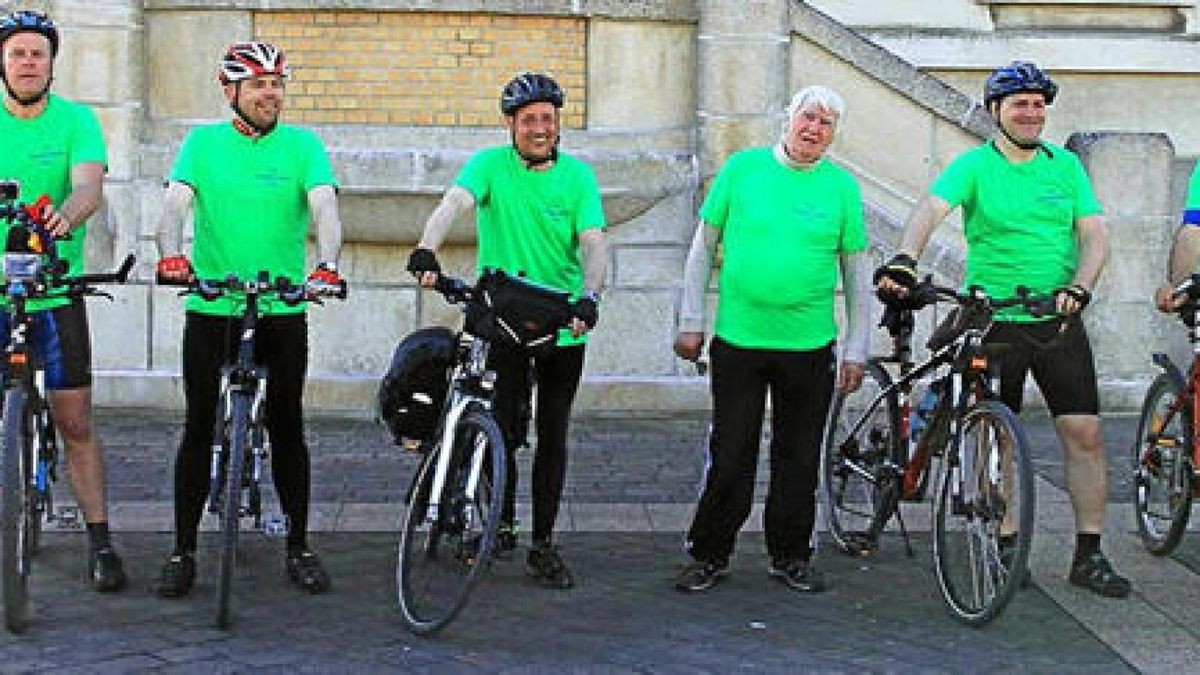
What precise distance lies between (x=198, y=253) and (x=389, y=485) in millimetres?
Result: 2285

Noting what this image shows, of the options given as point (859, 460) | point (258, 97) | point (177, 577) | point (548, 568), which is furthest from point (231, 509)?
point (859, 460)

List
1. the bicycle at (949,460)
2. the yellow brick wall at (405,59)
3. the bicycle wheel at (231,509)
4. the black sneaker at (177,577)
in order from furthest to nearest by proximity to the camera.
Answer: the yellow brick wall at (405,59) < the black sneaker at (177,577) < the bicycle at (949,460) < the bicycle wheel at (231,509)

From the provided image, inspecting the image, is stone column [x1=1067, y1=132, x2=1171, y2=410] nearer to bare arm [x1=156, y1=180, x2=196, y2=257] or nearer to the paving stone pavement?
the paving stone pavement

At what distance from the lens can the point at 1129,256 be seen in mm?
10672

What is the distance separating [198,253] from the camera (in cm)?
646

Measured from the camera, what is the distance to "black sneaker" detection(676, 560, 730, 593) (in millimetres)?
6695

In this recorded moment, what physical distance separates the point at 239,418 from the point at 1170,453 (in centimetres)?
360

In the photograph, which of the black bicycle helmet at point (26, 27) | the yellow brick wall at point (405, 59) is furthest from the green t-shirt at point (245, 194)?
the yellow brick wall at point (405, 59)

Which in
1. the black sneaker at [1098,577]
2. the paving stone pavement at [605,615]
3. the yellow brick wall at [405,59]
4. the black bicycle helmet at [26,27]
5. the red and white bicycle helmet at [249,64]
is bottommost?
the paving stone pavement at [605,615]

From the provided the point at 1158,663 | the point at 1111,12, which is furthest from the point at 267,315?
the point at 1111,12

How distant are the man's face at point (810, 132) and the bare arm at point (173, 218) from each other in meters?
2.07

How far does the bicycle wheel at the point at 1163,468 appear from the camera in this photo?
7.13 m

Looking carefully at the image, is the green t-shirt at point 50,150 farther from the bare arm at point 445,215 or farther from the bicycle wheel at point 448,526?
the bicycle wheel at point 448,526

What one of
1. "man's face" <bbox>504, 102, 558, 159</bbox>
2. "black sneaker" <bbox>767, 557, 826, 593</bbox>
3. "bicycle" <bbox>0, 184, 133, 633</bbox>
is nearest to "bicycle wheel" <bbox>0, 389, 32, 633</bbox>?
"bicycle" <bbox>0, 184, 133, 633</bbox>
